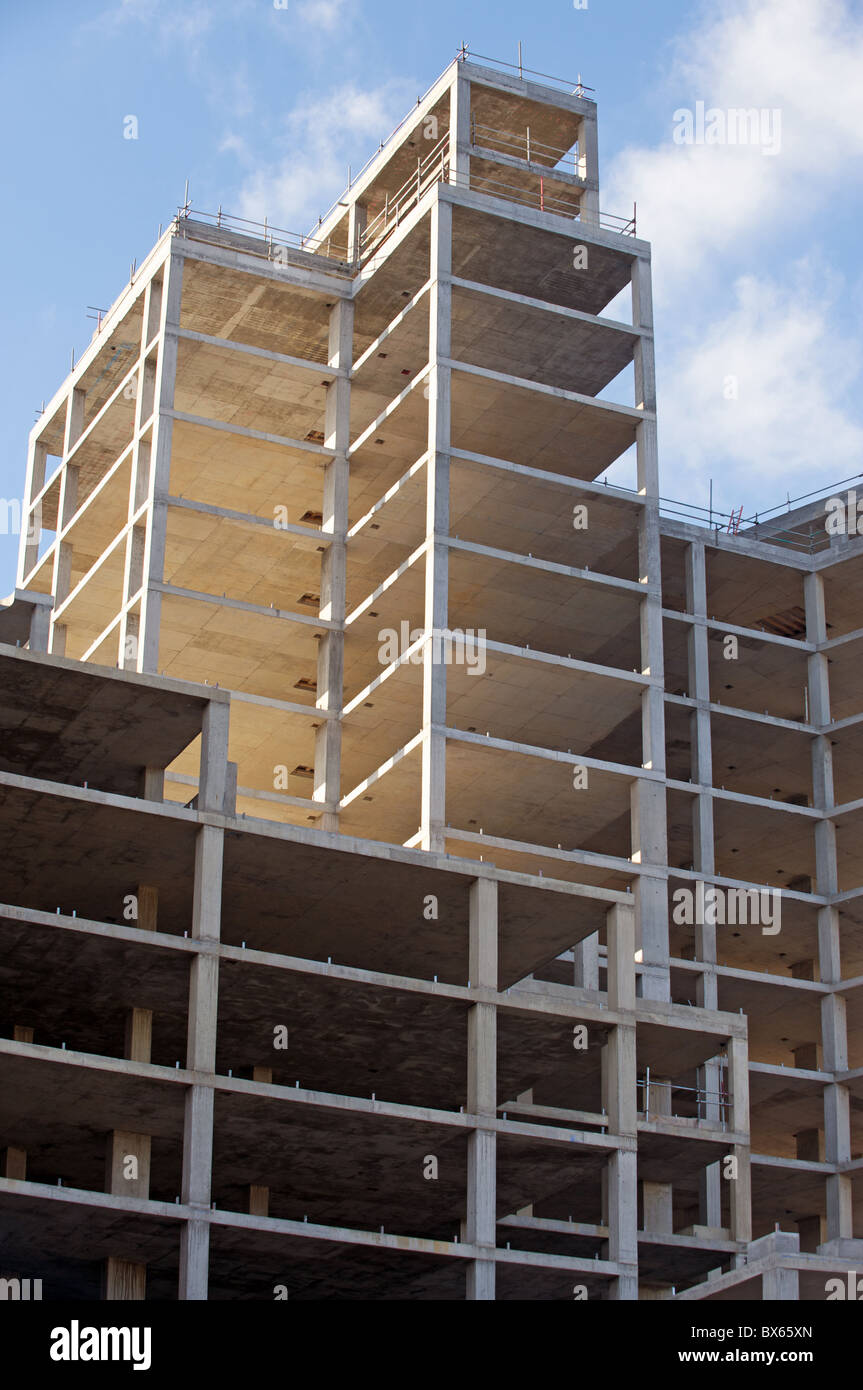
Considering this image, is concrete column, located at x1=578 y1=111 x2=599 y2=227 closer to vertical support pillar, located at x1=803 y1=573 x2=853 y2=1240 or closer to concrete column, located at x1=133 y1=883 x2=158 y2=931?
vertical support pillar, located at x1=803 y1=573 x2=853 y2=1240

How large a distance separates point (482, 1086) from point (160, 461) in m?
25.0

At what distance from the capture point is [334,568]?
63.1 m

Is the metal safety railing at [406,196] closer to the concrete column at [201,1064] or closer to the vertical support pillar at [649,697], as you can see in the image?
the vertical support pillar at [649,697]

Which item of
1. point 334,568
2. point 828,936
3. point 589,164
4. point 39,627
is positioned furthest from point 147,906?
point 589,164

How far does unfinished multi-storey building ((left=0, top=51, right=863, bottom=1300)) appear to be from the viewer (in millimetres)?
43625

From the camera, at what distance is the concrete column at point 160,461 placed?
60.7 metres

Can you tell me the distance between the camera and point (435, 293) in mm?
60656

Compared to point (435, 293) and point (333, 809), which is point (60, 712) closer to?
point (333, 809)

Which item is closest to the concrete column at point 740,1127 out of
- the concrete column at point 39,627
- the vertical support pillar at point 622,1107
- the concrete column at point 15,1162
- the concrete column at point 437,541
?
the vertical support pillar at point 622,1107

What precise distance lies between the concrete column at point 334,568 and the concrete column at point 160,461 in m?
4.70

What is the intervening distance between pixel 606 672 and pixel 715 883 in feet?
23.8

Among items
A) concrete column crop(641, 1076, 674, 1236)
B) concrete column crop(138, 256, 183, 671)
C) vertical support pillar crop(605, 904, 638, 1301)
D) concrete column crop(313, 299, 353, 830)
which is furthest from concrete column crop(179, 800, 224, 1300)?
concrete column crop(138, 256, 183, 671)

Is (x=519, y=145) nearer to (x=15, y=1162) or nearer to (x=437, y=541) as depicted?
(x=437, y=541)
